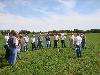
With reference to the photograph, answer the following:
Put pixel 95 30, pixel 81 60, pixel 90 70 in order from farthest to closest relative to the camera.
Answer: pixel 95 30, pixel 81 60, pixel 90 70

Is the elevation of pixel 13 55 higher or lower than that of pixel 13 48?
lower

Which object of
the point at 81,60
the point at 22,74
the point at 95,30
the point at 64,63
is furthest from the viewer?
the point at 95,30

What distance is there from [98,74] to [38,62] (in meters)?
5.42

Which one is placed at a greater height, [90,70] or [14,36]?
[14,36]

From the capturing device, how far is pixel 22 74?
1692 centimetres

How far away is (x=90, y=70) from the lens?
18484 millimetres

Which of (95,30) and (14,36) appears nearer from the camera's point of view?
(14,36)

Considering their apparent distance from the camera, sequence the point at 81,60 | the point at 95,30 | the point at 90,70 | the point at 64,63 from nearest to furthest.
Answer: the point at 90,70 → the point at 64,63 → the point at 81,60 → the point at 95,30

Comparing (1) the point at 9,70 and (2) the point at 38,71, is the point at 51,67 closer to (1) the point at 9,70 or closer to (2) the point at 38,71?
(2) the point at 38,71

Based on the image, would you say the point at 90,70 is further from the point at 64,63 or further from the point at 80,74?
the point at 64,63

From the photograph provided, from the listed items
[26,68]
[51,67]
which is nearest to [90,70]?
[51,67]

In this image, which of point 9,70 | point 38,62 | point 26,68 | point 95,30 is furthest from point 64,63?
point 95,30

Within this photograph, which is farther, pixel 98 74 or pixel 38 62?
pixel 38 62

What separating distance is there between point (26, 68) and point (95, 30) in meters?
144
